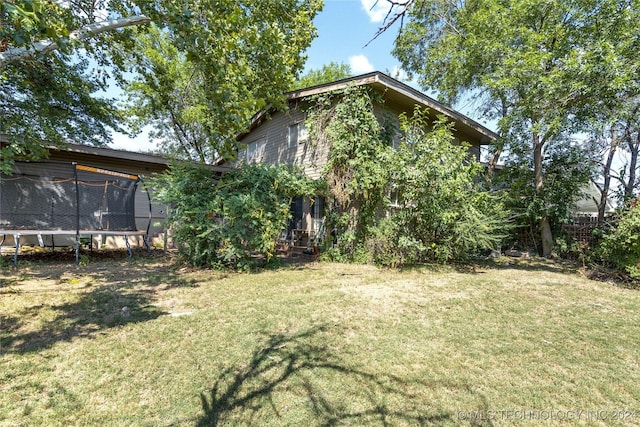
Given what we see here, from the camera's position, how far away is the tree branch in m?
3.87

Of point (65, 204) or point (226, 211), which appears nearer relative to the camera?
point (226, 211)

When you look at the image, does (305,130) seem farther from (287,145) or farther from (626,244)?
(626,244)

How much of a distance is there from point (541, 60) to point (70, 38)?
10525 millimetres

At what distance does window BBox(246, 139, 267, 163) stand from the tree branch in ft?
23.7

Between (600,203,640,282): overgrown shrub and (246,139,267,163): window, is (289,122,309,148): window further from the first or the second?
(600,203,640,282): overgrown shrub

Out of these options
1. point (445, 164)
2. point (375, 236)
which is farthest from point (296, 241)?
point (445, 164)

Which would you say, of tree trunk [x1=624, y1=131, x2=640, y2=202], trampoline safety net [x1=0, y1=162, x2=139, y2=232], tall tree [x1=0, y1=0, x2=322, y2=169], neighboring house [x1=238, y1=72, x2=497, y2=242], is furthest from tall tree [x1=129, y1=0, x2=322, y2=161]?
tree trunk [x1=624, y1=131, x2=640, y2=202]

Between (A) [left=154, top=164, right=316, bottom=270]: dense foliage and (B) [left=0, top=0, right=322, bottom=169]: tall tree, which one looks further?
(A) [left=154, top=164, right=316, bottom=270]: dense foliage

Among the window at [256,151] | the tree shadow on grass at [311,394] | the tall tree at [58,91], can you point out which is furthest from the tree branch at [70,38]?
the window at [256,151]

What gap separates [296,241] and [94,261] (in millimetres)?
5762

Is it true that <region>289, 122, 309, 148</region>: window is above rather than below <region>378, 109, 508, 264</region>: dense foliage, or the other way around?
above

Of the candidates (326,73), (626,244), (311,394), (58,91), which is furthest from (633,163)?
(326,73)

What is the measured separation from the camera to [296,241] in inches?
429

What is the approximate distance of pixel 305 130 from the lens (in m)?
10.3
